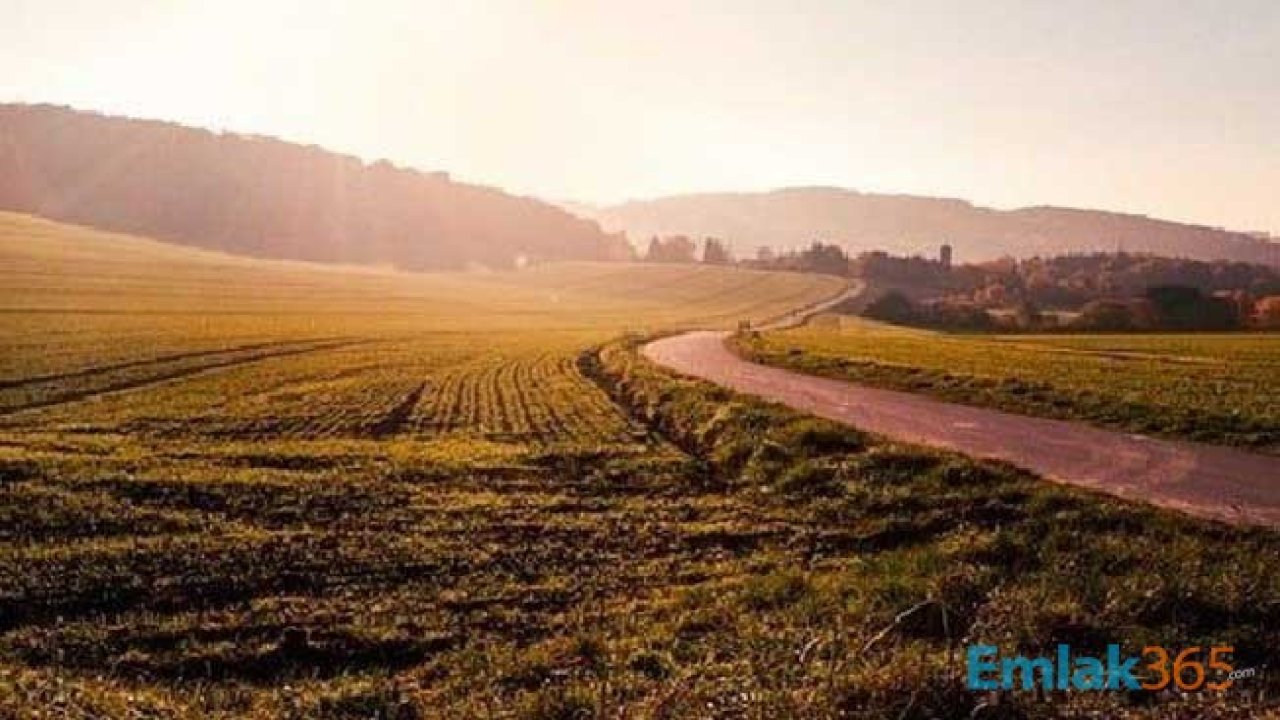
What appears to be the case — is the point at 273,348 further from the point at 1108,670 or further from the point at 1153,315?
the point at 1153,315

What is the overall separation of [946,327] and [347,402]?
107649 millimetres

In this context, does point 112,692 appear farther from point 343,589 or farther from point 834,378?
point 834,378

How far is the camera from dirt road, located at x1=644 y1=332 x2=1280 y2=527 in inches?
803

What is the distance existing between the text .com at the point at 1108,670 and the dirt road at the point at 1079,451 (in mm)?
8062

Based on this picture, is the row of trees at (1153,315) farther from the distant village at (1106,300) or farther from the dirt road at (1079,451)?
the dirt road at (1079,451)

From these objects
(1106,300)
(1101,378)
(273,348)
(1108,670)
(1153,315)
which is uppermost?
(1106,300)

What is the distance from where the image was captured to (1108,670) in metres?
11.4

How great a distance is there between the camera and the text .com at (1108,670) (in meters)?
10.8

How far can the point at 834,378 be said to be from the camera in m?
49.1

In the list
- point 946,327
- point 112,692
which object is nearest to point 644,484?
point 112,692

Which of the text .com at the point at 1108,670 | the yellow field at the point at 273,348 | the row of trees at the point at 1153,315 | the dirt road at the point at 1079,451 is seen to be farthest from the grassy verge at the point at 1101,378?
the row of trees at the point at 1153,315

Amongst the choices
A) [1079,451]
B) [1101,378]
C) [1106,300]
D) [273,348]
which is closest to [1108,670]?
[1079,451]

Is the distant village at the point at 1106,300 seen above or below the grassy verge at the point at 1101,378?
above

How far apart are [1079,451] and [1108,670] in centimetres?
1638
